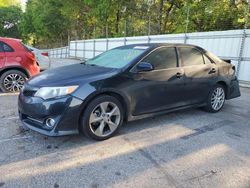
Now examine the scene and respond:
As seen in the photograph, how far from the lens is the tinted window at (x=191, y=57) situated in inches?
190

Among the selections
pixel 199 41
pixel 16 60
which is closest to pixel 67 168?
pixel 16 60

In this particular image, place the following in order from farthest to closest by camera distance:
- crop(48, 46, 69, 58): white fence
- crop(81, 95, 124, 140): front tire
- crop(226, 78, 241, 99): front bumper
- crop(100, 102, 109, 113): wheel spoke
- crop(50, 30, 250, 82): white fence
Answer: crop(48, 46, 69, 58): white fence, crop(50, 30, 250, 82): white fence, crop(226, 78, 241, 99): front bumper, crop(100, 102, 109, 113): wheel spoke, crop(81, 95, 124, 140): front tire

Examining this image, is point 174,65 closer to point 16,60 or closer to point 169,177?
point 169,177

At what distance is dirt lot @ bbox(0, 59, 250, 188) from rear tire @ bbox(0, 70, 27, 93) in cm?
249

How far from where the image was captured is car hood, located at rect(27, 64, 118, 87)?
366cm

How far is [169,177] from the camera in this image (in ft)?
9.57

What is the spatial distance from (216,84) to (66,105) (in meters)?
3.35

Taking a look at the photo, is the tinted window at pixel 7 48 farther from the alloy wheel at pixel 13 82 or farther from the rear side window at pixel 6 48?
the alloy wheel at pixel 13 82

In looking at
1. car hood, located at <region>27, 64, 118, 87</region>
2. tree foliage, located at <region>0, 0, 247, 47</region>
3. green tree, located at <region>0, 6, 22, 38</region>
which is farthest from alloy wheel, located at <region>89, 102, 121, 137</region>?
green tree, located at <region>0, 6, 22, 38</region>

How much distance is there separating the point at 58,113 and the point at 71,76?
2.11 feet

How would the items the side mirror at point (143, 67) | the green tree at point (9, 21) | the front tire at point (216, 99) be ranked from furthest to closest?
the green tree at point (9, 21), the front tire at point (216, 99), the side mirror at point (143, 67)

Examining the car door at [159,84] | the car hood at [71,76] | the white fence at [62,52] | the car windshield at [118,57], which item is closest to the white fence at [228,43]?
the car door at [159,84]

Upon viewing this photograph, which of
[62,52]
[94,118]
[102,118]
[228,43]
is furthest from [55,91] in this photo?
[62,52]

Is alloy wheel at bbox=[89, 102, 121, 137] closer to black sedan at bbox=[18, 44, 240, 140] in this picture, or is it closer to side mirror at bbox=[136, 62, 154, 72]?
black sedan at bbox=[18, 44, 240, 140]
